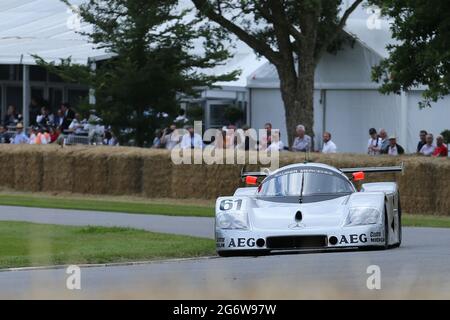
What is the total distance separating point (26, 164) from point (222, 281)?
18.8 meters

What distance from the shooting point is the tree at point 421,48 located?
2531 cm

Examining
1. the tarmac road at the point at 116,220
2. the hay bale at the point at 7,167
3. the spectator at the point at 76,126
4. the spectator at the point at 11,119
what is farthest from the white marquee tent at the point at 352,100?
the tarmac road at the point at 116,220

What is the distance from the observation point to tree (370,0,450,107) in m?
25.3

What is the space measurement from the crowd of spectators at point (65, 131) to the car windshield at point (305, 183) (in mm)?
16283

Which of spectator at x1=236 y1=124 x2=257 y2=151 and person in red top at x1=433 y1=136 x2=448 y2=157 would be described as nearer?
person in red top at x1=433 y1=136 x2=448 y2=157

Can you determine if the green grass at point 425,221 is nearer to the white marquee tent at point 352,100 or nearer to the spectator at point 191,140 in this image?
the spectator at point 191,140

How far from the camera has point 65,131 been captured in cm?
3534

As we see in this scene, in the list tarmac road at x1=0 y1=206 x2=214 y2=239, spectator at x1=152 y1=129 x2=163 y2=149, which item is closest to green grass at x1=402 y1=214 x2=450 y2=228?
tarmac road at x1=0 y1=206 x2=214 y2=239

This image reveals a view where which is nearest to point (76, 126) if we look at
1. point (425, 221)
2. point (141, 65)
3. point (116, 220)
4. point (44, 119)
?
point (44, 119)

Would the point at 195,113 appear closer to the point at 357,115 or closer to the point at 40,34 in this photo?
the point at 357,115

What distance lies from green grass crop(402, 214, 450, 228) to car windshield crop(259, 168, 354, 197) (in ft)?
17.4

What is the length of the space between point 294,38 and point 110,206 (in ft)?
30.6

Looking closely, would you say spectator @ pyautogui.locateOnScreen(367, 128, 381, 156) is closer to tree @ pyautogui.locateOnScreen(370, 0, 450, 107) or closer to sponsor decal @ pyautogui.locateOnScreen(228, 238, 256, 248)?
tree @ pyautogui.locateOnScreen(370, 0, 450, 107)

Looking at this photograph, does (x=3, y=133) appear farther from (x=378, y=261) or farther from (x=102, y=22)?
(x=378, y=261)
